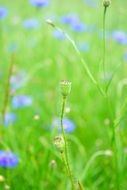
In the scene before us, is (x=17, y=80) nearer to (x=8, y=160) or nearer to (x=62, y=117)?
(x=8, y=160)

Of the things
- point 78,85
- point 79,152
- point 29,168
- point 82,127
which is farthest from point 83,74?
point 29,168

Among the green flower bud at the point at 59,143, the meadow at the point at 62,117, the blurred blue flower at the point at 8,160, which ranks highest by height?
the green flower bud at the point at 59,143

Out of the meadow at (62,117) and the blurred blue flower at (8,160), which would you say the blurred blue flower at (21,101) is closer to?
the meadow at (62,117)

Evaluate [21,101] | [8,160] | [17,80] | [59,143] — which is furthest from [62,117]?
[17,80]

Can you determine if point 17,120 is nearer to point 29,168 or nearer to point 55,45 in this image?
point 29,168

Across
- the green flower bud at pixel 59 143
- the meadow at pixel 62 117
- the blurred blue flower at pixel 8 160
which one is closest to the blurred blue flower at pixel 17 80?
the meadow at pixel 62 117

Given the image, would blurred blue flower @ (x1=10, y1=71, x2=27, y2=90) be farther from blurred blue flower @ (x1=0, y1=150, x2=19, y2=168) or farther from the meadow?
blurred blue flower @ (x1=0, y1=150, x2=19, y2=168)

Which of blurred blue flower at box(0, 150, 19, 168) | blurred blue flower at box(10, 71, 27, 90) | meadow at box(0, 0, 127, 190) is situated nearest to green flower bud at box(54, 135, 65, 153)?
meadow at box(0, 0, 127, 190)

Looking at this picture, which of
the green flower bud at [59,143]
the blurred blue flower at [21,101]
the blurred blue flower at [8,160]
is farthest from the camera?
the blurred blue flower at [21,101]

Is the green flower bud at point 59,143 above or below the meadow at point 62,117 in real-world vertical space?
above
